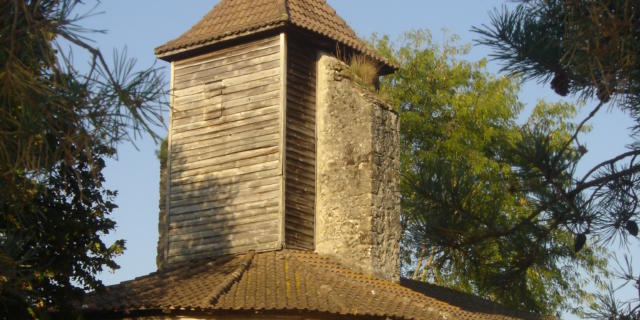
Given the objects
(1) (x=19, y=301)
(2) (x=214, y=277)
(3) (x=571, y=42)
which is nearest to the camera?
(3) (x=571, y=42)

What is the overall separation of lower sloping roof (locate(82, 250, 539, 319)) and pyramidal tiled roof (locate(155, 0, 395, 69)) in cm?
437

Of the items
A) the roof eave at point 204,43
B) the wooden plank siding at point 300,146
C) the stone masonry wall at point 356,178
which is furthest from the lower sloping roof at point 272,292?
the roof eave at point 204,43

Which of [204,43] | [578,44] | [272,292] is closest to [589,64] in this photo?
[578,44]

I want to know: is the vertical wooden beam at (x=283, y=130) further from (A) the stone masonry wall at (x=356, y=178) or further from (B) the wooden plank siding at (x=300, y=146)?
(A) the stone masonry wall at (x=356, y=178)

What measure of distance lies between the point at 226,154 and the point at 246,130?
0.63 m

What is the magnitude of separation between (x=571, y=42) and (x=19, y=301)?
944 cm

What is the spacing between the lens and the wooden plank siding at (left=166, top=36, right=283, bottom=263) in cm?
2077

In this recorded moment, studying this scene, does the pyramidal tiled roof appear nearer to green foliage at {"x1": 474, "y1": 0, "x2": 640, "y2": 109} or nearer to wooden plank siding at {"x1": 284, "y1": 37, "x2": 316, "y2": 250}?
wooden plank siding at {"x1": 284, "y1": 37, "x2": 316, "y2": 250}

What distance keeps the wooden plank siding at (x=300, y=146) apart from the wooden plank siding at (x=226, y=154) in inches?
10.8

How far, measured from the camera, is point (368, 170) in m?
20.7

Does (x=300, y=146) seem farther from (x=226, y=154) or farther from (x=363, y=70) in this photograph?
(x=363, y=70)

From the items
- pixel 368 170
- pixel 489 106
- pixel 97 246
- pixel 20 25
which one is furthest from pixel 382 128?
pixel 20 25

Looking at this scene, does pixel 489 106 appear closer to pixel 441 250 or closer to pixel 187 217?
pixel 187 217

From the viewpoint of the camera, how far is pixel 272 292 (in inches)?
707
